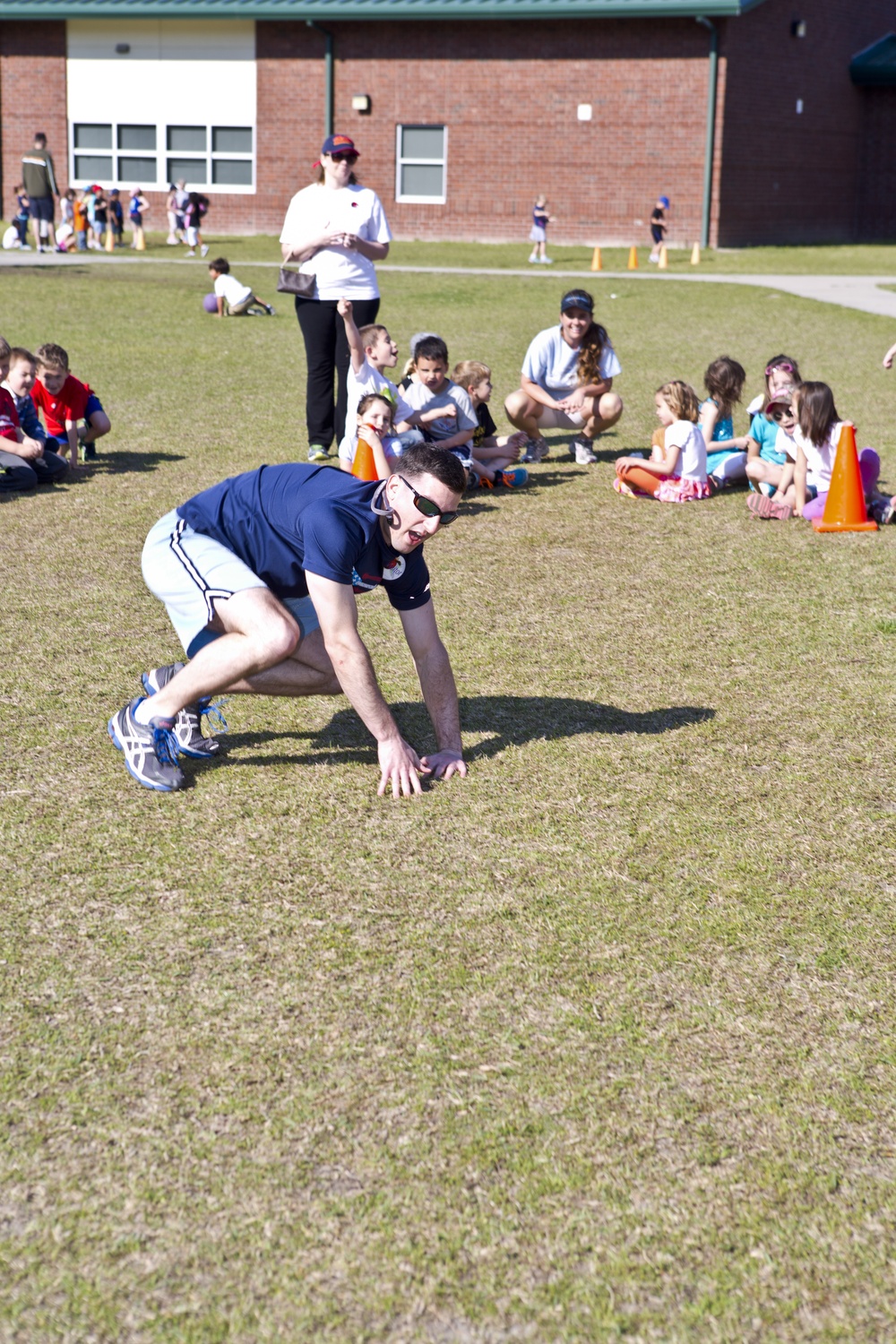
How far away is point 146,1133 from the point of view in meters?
2.91

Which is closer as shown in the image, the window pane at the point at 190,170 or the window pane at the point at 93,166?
the window pane at the point at 190,170

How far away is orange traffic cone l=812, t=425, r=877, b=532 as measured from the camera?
323 inches

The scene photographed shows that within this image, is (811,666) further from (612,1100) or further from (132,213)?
(132,213)

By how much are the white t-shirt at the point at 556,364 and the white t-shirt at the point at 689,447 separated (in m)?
0.95

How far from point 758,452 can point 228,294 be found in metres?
11.5

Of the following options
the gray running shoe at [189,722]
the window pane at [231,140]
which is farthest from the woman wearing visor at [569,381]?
the window pane at [231,140]

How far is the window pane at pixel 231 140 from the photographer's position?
34.9 metres

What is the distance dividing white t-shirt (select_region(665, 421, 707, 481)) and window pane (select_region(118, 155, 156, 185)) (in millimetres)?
30134

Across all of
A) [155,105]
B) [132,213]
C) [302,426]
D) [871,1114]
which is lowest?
[871,1114]

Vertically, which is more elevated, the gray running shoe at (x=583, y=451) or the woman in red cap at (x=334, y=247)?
the woman in red cap at (x=334, y=247)

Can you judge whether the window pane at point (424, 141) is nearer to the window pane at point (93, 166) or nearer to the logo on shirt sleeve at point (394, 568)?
the window pane at point (93, 166)

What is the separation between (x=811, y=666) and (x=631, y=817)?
71.7 inches

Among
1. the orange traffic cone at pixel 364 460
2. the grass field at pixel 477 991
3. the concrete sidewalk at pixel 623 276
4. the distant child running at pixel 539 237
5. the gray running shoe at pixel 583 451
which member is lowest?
the grass field at pixel 477 991

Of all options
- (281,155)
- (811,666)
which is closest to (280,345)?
(811,666)
